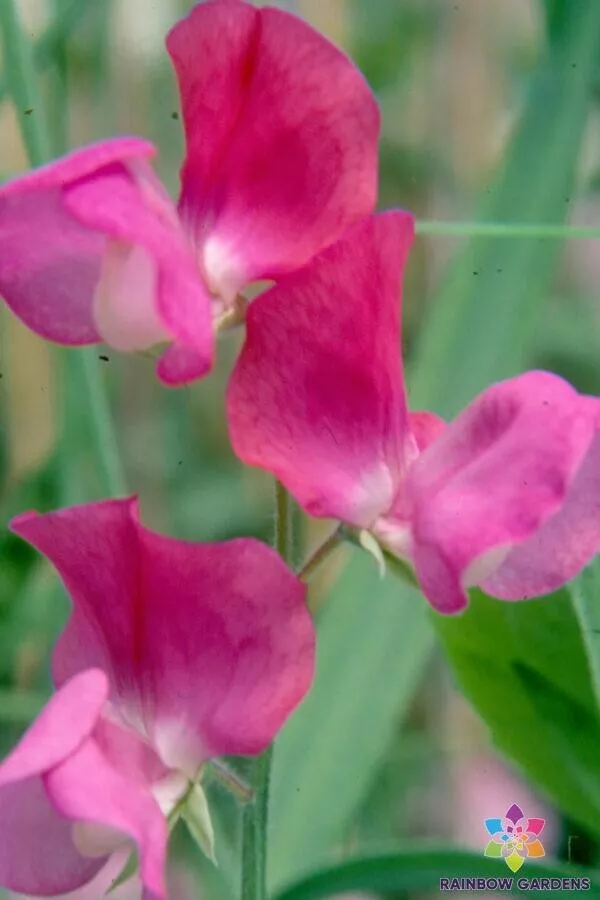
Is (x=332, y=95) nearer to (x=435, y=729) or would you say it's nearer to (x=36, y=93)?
(x=36, y=93)

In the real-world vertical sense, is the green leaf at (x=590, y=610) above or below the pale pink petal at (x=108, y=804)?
below

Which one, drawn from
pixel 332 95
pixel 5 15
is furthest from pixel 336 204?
pixel 5 15

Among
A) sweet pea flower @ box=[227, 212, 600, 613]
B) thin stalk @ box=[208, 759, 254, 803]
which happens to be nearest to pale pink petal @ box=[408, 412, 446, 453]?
sweet pea flower @ box=[227, 212, 600, 613]

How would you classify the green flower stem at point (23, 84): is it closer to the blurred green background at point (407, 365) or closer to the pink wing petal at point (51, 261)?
the blurred green background at point (407, 365)

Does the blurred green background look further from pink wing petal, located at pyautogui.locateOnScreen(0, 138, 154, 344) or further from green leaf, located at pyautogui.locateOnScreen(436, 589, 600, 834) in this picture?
pink wing petal, located at pyautogui.locateOnScreen(0, 138, 154, 344)

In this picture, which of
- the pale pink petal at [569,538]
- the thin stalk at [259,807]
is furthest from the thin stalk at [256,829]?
the pale pink petal at [569,538]
